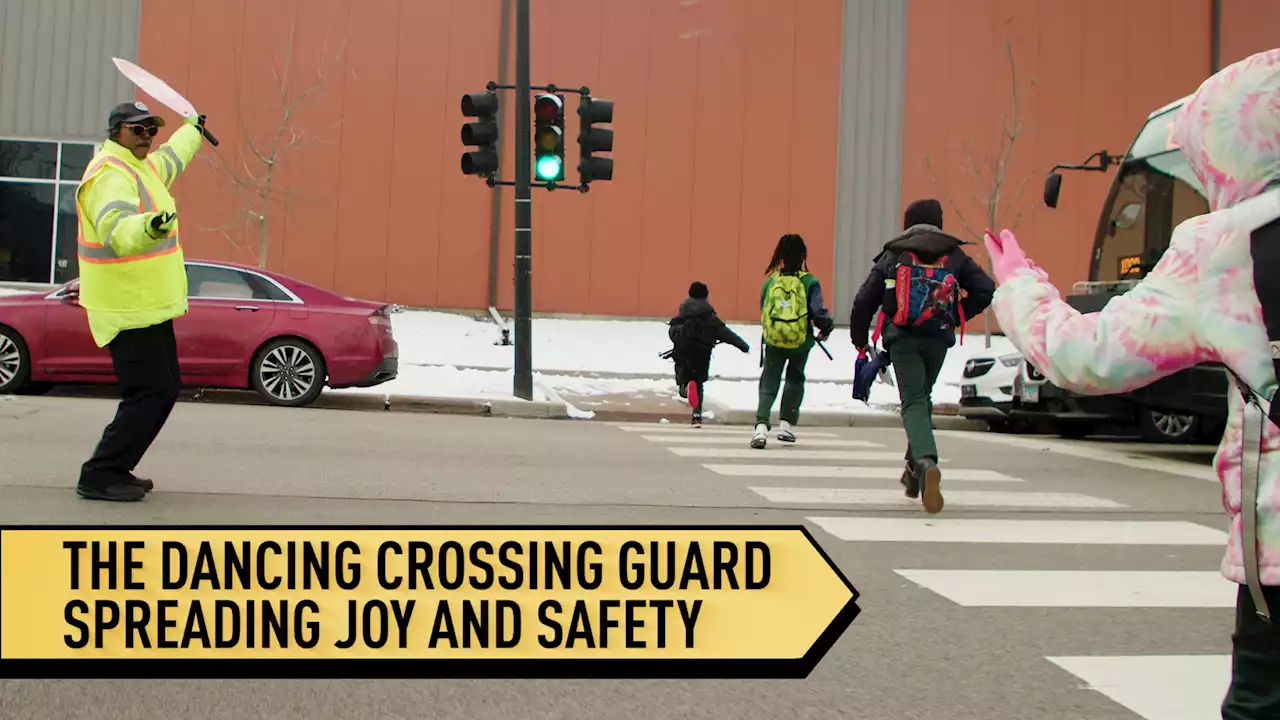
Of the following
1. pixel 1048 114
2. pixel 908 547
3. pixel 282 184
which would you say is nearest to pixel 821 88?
pixel 1048 114

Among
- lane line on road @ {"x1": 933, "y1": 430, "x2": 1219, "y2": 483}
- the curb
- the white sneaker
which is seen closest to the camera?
lane line on road @ {"x1": 933, "y1": 430, "x2": 1219, "y2": 483}

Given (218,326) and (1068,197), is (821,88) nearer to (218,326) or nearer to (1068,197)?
(1068,197)

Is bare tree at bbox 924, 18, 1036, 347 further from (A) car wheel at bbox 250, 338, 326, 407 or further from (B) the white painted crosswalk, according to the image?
(A) car wheel at bbox 250, 338, 326, 407

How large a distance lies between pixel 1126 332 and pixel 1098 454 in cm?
915

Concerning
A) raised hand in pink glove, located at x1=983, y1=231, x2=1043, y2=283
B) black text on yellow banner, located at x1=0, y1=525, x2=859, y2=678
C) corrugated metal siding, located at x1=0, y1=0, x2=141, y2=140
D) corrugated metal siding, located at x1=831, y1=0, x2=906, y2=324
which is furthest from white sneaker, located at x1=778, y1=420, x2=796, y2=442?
corrugated metal siding, located at x1=0, y1=0, x2=141, y2=140

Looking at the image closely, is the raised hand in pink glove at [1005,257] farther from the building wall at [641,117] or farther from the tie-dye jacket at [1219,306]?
the building wall at [641,117]

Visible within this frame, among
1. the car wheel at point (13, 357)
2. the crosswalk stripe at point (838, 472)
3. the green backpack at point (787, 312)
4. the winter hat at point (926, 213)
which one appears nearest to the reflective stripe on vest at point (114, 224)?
the winter hat at point (926, 213)

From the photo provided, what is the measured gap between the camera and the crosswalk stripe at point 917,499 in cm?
742

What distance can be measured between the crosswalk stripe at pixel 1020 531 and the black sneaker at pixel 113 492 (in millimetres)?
3591

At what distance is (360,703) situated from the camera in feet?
10.9

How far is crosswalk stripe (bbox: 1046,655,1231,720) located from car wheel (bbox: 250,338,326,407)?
9.92m

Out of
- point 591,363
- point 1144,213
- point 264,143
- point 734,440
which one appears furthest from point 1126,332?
point 264,143

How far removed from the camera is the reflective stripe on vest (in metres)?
5.59

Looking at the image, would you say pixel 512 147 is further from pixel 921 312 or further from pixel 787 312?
pixel 921 312
